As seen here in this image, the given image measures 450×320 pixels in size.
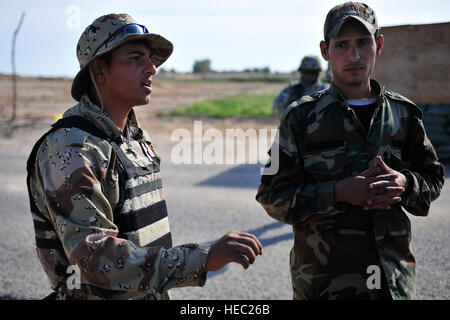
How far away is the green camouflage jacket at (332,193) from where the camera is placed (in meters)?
2.11

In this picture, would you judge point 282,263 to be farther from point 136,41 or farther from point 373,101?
point 136,41

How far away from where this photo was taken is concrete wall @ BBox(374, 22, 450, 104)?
7.99 metres

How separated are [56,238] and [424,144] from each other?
1.64 meters

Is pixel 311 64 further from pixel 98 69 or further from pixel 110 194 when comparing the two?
pixel 110 194

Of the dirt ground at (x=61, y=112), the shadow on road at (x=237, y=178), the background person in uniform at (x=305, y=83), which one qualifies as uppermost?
the background person in uniform at (x=305, y=83)

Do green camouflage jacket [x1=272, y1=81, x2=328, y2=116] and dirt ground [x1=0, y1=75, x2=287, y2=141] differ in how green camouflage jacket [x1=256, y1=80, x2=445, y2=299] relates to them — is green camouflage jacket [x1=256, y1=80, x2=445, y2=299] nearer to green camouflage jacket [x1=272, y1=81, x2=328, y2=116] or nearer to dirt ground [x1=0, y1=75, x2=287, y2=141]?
green camouflage jacket [x1=272, y1=81, x2=328, y2=116]

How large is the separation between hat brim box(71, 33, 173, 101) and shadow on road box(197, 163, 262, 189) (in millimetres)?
5753

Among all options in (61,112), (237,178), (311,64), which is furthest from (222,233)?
(61,112)

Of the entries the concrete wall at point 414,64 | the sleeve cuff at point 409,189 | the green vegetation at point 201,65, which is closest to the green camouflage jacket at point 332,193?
the sleeve cuff at point 409,189

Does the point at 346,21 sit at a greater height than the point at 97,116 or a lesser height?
greater

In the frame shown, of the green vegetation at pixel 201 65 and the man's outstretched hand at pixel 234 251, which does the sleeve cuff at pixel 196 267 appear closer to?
the man's outstretched hand at pixel 234 251

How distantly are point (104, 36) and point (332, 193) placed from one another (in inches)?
44.4

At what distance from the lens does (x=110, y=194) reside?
1.78 m

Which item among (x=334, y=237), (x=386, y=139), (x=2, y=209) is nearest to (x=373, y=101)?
(x=386, y=139)
